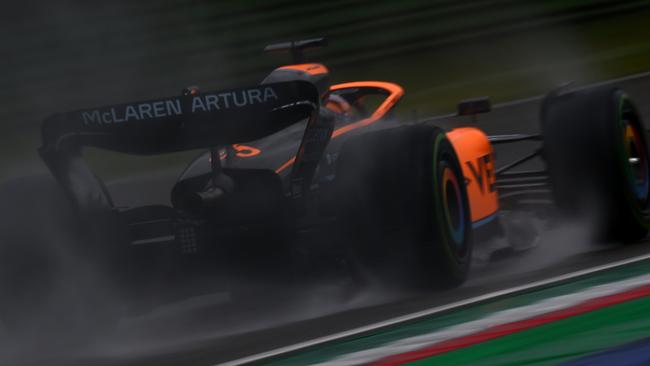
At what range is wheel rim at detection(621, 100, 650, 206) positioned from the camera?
6.12 meters

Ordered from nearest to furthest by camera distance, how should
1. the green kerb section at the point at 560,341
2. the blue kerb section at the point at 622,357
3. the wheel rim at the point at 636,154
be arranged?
the blue kerb section at the point at 622,357, the green kerb section at the point at 560,341, the wheel rim at the point at 636,154

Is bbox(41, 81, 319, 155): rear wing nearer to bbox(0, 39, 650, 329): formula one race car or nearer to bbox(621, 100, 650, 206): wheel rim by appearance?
bbox(0, 39, 650, 329): formula one race car

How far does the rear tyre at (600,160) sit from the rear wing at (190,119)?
1.83 meters

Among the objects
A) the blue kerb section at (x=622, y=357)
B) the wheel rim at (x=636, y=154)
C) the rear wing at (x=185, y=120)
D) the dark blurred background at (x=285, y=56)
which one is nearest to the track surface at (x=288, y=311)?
the wheel rim at (x=636, y=154)

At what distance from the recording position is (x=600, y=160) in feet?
19.5

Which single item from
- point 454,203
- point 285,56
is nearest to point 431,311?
point 454,203

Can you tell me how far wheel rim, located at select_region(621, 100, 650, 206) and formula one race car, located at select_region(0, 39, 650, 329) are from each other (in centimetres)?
132

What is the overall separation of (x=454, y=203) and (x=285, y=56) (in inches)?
323

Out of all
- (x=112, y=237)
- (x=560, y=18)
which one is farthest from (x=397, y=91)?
(x=560, y=18)

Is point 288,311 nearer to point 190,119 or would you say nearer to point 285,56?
point 190,119

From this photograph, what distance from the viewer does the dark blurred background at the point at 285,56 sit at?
11.9 metres

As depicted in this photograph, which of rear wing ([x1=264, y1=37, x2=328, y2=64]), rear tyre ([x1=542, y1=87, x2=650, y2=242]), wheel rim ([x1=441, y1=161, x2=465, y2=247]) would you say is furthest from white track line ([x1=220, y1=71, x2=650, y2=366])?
rear wing ([x1=264, y1=37, x2=328, y2=64])

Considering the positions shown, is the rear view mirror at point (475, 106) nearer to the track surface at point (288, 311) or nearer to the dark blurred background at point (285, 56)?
the track surface at point (288, 311)

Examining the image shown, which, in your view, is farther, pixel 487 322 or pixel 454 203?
pixel 454 203
